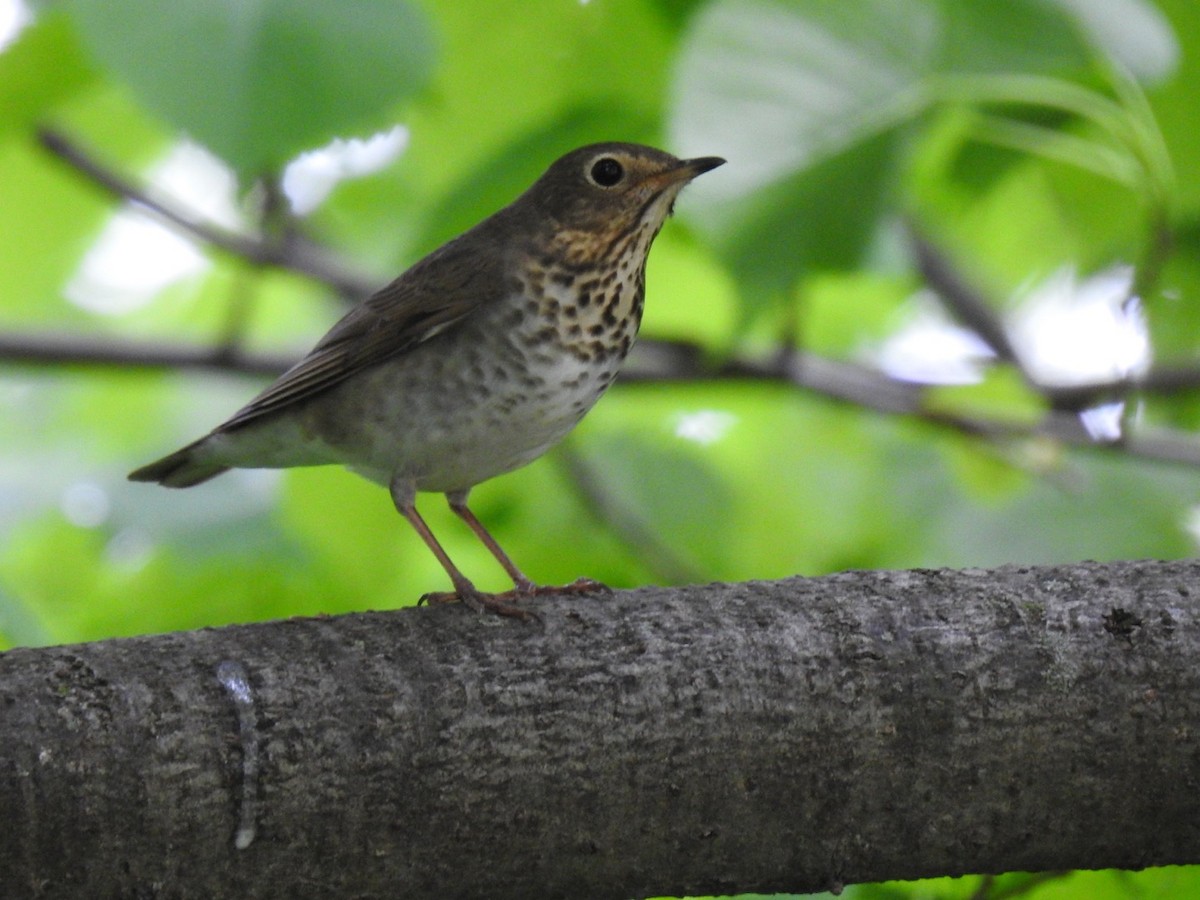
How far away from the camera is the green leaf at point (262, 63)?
3.30m

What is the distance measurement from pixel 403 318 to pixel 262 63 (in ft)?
3.47

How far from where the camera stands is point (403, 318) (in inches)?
169

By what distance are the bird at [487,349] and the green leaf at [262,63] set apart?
846 mm

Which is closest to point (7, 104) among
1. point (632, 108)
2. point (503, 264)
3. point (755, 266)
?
point (503, 264)

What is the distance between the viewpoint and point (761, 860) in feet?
8.91

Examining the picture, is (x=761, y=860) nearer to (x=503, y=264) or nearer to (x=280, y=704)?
(x=280, y=704)

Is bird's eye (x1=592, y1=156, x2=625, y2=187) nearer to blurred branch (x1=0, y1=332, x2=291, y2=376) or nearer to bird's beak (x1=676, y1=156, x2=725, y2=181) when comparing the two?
bird's beak (x1=676, y1=156, x2=725, y2=181)

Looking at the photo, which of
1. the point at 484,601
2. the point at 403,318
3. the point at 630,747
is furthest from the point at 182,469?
the point at 630,747

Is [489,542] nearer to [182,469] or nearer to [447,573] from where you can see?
[447,573]

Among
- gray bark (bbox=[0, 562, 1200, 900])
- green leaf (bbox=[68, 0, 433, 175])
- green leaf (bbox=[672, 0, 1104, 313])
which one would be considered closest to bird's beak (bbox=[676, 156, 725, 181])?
green leaf (bbox=[672, 0, 1104, 313])

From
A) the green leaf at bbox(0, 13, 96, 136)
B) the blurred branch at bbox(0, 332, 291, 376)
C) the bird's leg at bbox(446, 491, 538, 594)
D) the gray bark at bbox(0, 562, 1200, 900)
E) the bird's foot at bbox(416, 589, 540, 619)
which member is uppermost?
the green leaf at bbox(0, 13, 96, 136)

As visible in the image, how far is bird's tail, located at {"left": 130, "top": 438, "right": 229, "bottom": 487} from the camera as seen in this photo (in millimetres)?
4615

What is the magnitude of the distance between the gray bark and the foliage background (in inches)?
12.0

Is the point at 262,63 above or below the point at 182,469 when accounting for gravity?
above
